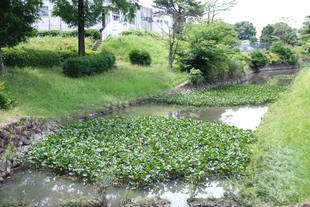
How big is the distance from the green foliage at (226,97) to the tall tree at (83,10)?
5.57 m

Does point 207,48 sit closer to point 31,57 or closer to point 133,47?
point 133,47

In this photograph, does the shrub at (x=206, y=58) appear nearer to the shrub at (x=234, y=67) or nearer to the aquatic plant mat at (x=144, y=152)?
the shrub at (x=234, y=67)

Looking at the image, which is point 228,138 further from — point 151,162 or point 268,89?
point 268,89

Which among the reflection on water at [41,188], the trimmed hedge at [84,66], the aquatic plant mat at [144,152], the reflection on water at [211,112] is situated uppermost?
the trimmed hedge at [84,66]

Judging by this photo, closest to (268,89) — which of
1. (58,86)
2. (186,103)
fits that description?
(186,103)

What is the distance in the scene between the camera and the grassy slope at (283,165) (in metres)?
4.57

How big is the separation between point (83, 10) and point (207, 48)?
8921 mm

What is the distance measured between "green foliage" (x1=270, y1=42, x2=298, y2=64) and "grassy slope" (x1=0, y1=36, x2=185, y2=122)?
80.8ft

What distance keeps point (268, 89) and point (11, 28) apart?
15163mm

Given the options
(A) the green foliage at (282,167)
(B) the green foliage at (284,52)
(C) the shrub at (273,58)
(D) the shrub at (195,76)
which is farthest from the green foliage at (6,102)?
(B) the green foliage at (284,52)

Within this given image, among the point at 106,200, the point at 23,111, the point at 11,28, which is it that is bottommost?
the point at 106,200

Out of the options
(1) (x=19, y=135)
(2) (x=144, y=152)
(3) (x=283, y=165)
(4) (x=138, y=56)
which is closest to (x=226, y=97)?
(4) (x=138, y=56)

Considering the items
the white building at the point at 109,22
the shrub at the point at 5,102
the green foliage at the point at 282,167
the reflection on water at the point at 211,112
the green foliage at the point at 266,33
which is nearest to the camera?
the green foliage at the point at 282,167

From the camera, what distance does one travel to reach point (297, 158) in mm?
5379
